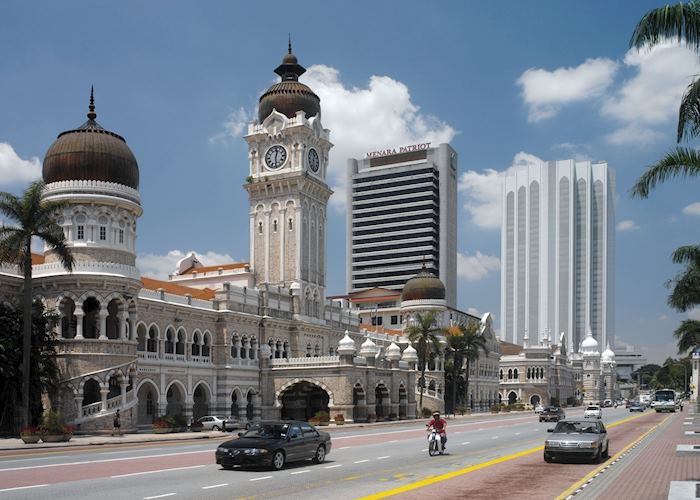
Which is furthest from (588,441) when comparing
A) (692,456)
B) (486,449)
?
(486,449)

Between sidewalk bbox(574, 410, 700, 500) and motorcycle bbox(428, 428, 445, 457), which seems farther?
motorcycle bbox(428, 428, 445, 457)

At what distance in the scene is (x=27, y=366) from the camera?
40.5 m

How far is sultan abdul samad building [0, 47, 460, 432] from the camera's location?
4791 centimetres

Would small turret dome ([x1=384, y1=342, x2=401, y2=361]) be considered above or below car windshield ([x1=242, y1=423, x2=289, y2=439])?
below

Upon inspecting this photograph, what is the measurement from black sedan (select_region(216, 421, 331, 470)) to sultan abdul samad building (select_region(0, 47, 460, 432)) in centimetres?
2527

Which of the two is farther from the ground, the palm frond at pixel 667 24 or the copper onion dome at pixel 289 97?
the copper onion dome at pixel 289 97

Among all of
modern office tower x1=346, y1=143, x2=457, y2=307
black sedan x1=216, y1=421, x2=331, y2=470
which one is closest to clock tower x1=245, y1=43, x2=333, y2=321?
black sedan x1=216, y1=421, x2=331, y2=470

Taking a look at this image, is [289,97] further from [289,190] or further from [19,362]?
[19,362]

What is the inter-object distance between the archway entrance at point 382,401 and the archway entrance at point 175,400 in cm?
1823

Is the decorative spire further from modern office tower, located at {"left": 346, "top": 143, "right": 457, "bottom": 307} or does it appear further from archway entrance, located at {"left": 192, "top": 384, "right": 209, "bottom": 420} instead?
modern office tower, located at {"left": 346, "top": 143, "right": 457, "bottom": 307}

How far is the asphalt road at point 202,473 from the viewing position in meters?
17.9

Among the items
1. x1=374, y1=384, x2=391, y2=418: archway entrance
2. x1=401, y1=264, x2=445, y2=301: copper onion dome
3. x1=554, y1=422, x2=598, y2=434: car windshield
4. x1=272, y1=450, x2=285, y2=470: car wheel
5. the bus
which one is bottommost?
the bus

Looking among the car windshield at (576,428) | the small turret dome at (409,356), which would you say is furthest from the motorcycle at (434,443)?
the small turret dome at (409,356)

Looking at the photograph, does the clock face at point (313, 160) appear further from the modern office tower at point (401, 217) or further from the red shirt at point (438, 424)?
the modern office tower at point (401, 217)
